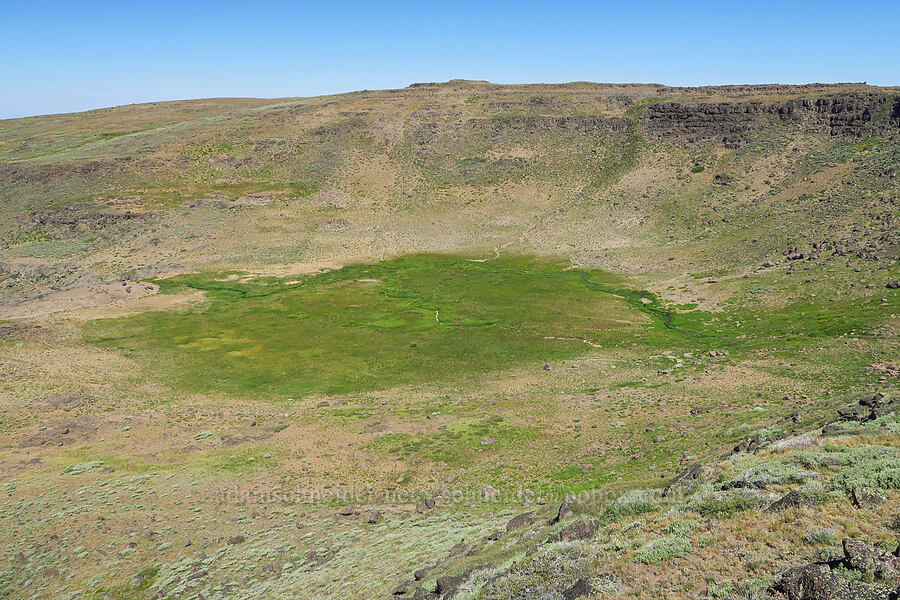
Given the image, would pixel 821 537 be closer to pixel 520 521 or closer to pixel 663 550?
pixel 663 550

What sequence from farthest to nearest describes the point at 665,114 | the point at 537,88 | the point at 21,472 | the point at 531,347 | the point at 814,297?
the point at 537,88 < the point at 665,114 < the point at 814,297 < the point at 531,347 < the point at 21,472

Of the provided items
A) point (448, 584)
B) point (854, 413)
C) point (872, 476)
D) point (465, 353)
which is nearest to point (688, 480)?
point (872, 476)

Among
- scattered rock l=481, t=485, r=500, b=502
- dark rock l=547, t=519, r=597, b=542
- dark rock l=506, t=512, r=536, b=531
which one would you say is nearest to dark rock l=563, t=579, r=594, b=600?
dark rock l=547, t=519, r=597, b=542

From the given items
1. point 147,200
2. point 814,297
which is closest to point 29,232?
point 147,200

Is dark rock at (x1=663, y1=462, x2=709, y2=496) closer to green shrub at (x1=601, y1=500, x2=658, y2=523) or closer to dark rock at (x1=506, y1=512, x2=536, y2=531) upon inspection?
green shrub at (x1=601, y1=500, x2=658, y2=523)

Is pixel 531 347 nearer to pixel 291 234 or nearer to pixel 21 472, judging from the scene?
pixel 21 472

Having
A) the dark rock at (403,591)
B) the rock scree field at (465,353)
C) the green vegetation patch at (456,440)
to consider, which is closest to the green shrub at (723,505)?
the rock scree field at (465,353)
